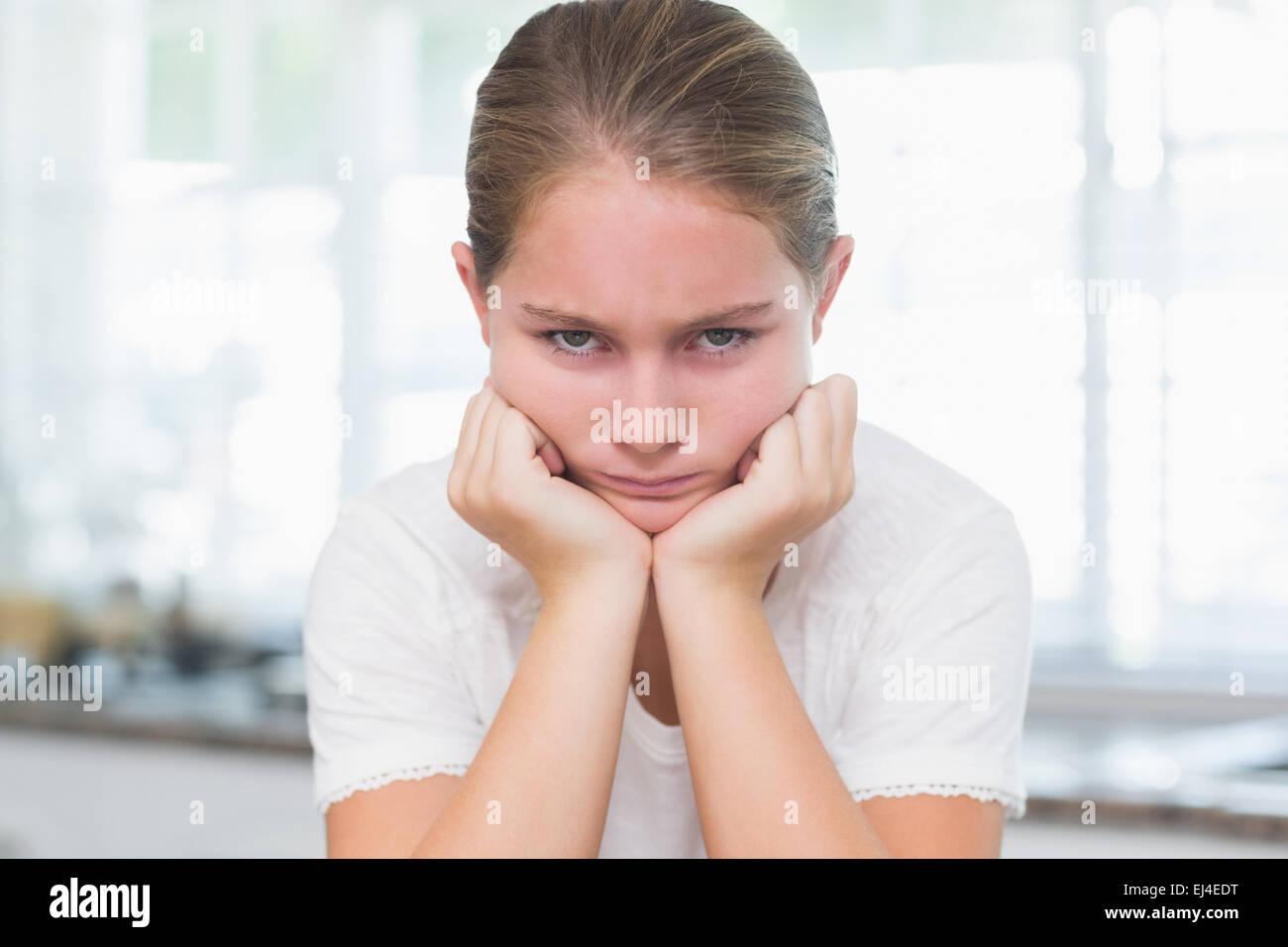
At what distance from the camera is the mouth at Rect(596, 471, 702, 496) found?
39.0 inches

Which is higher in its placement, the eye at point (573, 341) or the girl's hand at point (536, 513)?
the eye at point (573, 341)

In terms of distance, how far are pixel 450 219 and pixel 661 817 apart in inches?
89.8

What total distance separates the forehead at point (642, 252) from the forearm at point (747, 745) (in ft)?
0.79

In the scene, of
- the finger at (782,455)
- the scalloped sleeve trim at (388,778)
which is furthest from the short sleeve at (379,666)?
the finger at (782,455)

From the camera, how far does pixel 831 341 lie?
2.67 meters

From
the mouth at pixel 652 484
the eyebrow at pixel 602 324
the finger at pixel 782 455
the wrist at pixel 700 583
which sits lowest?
the wrist at pixel 700 583

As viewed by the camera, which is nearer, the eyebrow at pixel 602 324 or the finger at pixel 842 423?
the eyebrow at pixel 602 324

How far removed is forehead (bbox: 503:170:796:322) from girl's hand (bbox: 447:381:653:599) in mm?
134

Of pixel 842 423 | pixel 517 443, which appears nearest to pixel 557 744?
pixel 517 443

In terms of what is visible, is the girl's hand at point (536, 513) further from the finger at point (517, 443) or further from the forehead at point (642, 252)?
the forehead at point (642, 252)

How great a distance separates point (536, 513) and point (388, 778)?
0.26 meters

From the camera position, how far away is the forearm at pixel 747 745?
2.92ft

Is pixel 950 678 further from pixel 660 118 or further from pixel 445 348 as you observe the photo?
pixel 445 348

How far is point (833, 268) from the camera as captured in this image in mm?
1082
